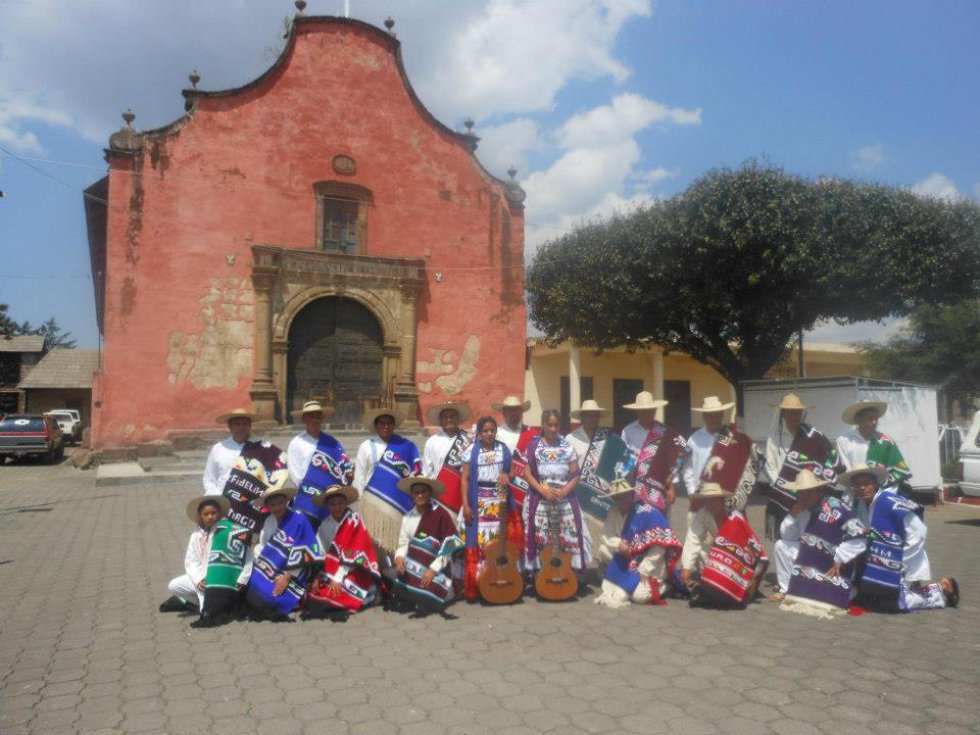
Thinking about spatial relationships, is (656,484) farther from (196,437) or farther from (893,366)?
(893,366)

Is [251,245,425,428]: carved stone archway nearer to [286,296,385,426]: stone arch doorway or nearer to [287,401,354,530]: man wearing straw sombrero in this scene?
[286,296,385,426]: stone arch doorway

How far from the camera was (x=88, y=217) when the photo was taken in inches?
747

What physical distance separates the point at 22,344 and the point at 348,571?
40.7 m

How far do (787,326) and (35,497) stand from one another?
13444mm

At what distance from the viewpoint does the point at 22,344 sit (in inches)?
1521

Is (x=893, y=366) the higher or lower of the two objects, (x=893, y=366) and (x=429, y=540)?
the higher

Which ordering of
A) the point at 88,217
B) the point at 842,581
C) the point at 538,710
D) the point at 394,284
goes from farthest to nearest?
the point at 88,217 < the point at 394,284 < the point at 842,581 < the point at 538,710

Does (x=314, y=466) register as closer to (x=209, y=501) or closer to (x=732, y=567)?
(x=209, y=501)

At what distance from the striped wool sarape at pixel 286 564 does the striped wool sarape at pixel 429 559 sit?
66 centimetres

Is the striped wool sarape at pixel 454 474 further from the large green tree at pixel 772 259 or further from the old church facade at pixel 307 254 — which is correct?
the old church facade at pixel 307 254

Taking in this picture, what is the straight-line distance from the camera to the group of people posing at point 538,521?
5.37m

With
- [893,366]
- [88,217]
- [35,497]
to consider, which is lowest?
[35,497]

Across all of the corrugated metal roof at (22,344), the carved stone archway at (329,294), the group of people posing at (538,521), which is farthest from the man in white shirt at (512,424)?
the corrugated metal roof at (22,344)

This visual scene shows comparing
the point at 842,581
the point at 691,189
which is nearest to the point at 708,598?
the point at 842,581
